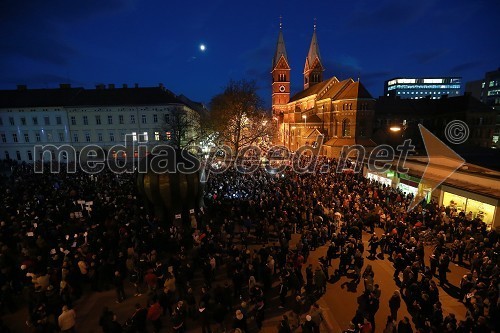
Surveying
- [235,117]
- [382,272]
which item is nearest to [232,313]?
[382,272]

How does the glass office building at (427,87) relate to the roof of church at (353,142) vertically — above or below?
above

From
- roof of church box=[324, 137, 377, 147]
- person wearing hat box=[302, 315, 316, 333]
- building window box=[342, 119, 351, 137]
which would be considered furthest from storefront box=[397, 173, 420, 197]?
building window box=[342, 119, 351, 137]

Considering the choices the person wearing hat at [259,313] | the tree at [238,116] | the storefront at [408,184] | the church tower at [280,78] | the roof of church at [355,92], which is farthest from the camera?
the church tower at [280,78]

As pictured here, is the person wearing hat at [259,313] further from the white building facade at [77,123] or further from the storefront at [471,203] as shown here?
the white building facade at [77,123]

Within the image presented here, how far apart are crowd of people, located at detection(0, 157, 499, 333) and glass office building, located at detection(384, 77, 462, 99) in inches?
5127

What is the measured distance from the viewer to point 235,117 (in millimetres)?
35906

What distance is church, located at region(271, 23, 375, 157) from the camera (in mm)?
43750

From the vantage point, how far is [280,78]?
71688 millimetres

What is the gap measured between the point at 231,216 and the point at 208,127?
28576 millimetres

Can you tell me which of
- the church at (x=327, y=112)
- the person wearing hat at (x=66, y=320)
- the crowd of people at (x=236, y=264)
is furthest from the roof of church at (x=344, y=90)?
the person wearing hat at (x=66, y=320)

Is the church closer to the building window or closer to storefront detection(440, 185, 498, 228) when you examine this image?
the building window

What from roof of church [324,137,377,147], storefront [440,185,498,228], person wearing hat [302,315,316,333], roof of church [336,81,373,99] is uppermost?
roof of church [336,81,373,99]

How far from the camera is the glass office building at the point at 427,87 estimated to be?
122m

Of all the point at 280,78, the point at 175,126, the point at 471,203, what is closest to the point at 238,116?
the point at 175,126
